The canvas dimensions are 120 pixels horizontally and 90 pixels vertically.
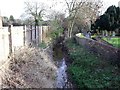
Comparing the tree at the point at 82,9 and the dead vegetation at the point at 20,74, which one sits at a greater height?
the tree at the point at 82,9

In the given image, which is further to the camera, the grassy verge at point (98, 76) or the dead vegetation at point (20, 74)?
the grassy verge at point (98, 76)

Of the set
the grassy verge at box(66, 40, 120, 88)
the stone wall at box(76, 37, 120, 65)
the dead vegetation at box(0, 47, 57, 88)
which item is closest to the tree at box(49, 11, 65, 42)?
the stone wall at box(76, 37, 120, 65)

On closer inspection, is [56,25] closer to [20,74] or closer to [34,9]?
[34,9]

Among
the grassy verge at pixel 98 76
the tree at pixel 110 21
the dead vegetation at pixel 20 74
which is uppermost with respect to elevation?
the tree at pixel 110 21

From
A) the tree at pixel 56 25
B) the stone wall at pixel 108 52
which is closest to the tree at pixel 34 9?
the tree at pixel 56 25

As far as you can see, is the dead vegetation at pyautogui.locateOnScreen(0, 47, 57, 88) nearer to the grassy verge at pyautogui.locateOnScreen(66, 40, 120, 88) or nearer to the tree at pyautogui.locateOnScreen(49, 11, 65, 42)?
the grassy verge at pyautogui.locateOnScreen(66, 40, 120, 88)

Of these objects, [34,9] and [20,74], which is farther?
[34,9]

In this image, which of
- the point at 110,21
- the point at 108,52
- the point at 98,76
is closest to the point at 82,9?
the point at 110,21

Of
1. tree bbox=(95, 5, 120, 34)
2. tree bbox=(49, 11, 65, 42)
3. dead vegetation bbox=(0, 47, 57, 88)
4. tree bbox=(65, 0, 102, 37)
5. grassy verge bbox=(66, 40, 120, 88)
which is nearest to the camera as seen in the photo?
dead vegetation bbox=(0, 47, 57, 88)

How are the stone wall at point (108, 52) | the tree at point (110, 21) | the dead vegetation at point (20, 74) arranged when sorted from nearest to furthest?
the dead vegetation at point (20, 74) → the stone wall at point (108, 52) → the tree at point (110, 21)

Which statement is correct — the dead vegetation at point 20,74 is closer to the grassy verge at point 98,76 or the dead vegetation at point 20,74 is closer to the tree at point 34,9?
the grassy verge at point 98,76

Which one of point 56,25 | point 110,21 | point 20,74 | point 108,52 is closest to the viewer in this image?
point 20,74

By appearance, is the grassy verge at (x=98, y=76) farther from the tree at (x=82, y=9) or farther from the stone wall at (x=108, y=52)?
the tree at (x=82, y=9)

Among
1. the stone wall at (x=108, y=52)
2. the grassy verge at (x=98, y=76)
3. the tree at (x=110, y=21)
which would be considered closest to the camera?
the grassy verge at (x=98, y=76)
